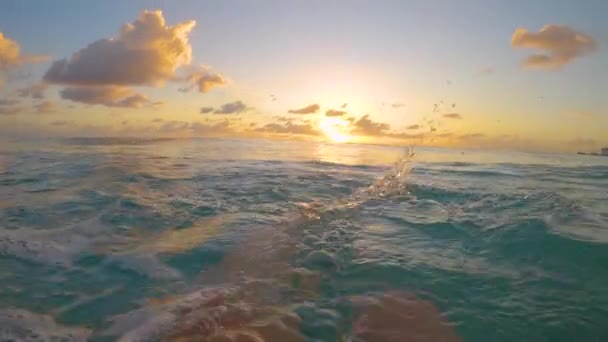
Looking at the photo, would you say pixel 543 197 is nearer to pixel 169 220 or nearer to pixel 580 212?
pixel 580 212

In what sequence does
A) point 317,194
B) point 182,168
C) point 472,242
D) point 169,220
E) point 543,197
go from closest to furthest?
point 472,242 → point 169,220 → point 543,197 → point 317,194 → point 182,168

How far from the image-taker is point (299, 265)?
18.5 ft

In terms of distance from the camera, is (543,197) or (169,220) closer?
(169,220)

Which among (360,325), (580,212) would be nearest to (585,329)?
(360,325)

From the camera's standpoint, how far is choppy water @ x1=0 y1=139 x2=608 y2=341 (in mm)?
3982

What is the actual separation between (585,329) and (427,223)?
433 cm

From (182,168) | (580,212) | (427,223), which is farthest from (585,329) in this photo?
(182,168)

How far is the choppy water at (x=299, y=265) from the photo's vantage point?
3982 millimetres

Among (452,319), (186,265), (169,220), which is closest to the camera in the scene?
(452,319)

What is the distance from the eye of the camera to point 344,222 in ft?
27.5

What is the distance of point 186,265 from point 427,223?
5203mm

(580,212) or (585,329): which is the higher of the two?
(580,212)

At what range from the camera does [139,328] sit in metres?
3.87

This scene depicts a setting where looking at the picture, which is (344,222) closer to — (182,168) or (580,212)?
(580,212)
